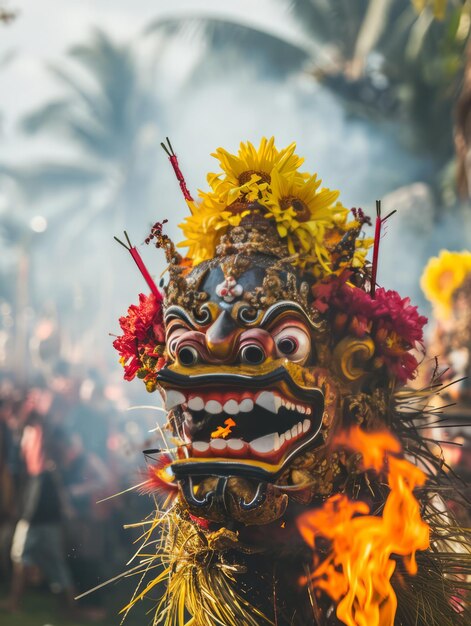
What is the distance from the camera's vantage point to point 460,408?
6469 millimetres

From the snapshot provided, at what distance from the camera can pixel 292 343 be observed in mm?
3016

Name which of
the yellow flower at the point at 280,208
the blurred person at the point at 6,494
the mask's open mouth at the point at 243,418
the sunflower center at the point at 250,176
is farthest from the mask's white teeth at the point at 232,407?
the blurred person at the point at 6,494

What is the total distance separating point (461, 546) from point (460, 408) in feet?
10.6

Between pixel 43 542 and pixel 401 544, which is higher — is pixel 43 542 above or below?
below

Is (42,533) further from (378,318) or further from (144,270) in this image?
(378,318)

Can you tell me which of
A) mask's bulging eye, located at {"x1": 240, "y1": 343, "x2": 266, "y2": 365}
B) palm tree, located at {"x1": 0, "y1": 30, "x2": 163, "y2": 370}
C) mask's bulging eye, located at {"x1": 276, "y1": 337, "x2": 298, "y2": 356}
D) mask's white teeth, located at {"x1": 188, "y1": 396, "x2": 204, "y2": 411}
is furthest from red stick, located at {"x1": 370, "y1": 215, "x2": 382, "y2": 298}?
palm tree, located at {"x1": 0, "y1": 30, "x2": 163, "y2": 370}

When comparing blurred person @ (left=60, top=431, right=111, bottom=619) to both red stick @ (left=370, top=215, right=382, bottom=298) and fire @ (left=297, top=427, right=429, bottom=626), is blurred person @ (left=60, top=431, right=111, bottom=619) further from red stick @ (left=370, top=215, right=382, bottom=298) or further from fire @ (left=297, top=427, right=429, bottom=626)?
red stick @ (left=370, top=215, right=382, bottom=298)

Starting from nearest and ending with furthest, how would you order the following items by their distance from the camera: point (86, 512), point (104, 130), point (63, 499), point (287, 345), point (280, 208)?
point (287, 345) < point (280, 208) < point (63, 499) < point (86, 512) < point (104, 130)

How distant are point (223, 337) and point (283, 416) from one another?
0.36 m

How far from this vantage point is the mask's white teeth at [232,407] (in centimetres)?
292

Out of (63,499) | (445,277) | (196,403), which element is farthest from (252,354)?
(63,499)

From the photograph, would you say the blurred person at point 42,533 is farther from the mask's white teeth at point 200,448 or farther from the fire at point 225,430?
the fire at point 225,430

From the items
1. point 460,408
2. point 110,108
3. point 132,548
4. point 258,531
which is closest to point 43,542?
point 132,548

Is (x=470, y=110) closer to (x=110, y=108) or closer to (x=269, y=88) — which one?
(x=269, y=88)
